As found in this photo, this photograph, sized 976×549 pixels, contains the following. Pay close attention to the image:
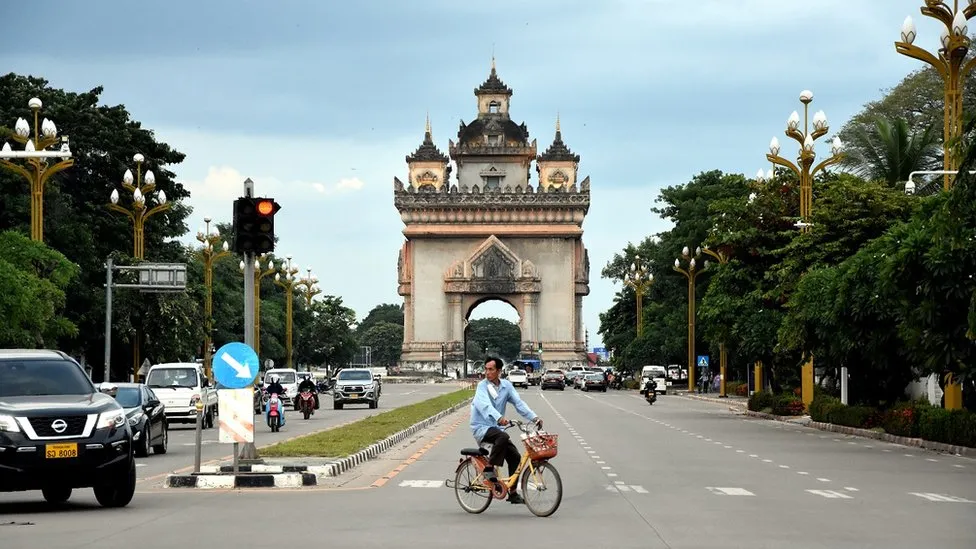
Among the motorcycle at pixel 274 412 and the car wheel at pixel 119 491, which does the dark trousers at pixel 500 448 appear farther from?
the motorcycle at pixel 274 412

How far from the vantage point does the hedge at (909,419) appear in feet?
100

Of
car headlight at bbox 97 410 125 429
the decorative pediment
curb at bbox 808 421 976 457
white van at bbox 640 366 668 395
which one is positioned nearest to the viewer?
car headlight at bbox 97 410 125 429

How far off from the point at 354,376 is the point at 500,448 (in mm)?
43847

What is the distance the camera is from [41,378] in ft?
58.8

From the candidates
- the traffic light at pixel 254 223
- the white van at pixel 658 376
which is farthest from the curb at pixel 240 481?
the white van at pixel 658 376

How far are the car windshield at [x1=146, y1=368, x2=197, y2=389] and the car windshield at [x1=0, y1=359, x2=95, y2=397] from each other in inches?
897

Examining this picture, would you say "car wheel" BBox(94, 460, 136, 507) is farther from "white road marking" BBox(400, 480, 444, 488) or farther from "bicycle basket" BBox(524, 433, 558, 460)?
"bicycle basket" BBox(524, 433, 558, 460)

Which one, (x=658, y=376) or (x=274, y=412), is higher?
(x=658, y=376)

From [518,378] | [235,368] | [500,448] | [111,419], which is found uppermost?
[235,368]

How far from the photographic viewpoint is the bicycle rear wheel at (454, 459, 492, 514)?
1639 centimetres

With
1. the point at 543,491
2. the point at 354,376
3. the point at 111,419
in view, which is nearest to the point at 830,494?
the point at 543,491

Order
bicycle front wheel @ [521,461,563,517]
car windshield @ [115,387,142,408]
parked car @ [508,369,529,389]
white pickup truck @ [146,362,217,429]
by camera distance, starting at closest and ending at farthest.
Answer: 1. bicycle front wheel @ [521,461,563,517]
2. car windshield @ [115,387,142,408]
3. white pickup truck @ [146,362,217,429]
4. parked car @ [508,369,529,389]

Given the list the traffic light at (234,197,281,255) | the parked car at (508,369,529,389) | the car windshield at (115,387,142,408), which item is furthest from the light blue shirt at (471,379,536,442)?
the parked car at (508,369,529,389)

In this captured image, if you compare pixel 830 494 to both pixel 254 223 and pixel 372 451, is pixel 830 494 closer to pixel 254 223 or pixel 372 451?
pixel 254 223
